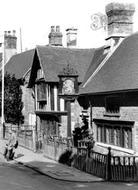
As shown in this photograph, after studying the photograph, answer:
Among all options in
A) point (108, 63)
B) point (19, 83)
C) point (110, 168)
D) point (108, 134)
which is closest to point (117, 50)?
point (108, 63)

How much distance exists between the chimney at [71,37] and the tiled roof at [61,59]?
4.72 metres

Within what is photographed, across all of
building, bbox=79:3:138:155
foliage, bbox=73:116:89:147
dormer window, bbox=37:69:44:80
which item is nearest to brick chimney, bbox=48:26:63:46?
dormer window, bbox=37:69:44:80

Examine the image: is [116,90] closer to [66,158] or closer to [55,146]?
[66,158]

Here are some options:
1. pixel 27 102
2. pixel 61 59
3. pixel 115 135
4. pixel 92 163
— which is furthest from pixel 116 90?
pixel 27 102

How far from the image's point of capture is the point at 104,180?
1576cm

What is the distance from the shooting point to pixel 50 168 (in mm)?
18906

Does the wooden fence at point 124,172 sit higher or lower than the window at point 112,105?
lower

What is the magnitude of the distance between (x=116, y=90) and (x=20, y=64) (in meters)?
23.8

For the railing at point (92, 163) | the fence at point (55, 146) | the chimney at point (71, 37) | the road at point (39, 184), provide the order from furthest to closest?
the chimney at point (71, 37) → the fence at point (55, 146) → the railing at point (92, 163) → the road at point (39, 184)

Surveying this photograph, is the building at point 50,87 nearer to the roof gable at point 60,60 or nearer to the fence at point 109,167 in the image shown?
the roof gable at point 60,60

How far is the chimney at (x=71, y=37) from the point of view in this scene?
38.3 m

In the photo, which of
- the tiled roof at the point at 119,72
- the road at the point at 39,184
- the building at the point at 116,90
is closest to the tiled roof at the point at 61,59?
the building at the point at 116,90

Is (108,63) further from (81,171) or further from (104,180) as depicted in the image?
(104,180)

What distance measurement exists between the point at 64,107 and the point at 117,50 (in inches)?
235
